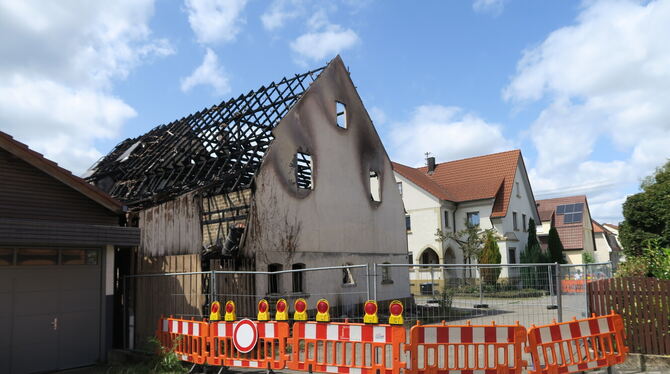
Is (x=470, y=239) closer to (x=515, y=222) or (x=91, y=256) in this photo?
(x=515, y=222)

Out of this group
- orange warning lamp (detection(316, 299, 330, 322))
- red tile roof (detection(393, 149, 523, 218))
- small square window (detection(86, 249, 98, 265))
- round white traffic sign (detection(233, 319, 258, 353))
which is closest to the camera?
orange warning lamp (detection(316, 299, 330, 322))

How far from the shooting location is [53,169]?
36.3ft

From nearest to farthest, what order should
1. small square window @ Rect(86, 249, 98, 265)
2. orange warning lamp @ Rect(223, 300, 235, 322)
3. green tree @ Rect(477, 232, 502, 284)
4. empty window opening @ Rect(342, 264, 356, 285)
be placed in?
1. orange warning lamp @ Rect(223, 300, 235, 322)
2. small square window @ Rect(86, 249, 98, 265)
3. empty window opening @ Rect(342, 264, 356, 285)
4. green tree @ Rect(477, 232, 502, 284)

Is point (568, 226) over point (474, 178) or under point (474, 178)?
under

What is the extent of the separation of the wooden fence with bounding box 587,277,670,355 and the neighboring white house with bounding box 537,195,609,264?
3510cm

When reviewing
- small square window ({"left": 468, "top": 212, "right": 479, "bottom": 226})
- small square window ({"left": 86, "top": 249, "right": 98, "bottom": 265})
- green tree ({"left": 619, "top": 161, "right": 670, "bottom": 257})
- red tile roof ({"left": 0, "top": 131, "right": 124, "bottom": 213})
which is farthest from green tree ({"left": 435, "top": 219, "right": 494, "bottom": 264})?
small square window ({"left": 86, "top": 249, "right": 98, "bottom": 265})

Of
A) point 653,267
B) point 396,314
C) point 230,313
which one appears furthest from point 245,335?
point 653,267

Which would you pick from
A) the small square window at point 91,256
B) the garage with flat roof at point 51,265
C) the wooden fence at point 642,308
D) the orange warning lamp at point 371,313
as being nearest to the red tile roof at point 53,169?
the garage with flat roof at point 51,265

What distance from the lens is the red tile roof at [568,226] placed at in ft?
149

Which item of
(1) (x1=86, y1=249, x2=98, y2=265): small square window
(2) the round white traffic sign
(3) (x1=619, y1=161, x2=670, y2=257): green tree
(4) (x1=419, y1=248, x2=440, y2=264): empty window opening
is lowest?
(2) the round white traffic sign

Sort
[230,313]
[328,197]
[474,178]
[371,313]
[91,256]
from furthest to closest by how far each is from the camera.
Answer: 1. [474,178]
2. [328,197]
3. [91,256]
4. [230,313]
5. [371,313]

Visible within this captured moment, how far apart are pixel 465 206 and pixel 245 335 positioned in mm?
28854

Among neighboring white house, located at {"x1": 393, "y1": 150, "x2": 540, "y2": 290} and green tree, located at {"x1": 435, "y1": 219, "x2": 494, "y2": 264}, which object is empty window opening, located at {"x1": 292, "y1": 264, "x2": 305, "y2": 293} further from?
neighboring white house, located at {"x1": 393, "y1": 150, "x2": 540, "y2": 290}

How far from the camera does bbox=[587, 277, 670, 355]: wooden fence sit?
959cm
